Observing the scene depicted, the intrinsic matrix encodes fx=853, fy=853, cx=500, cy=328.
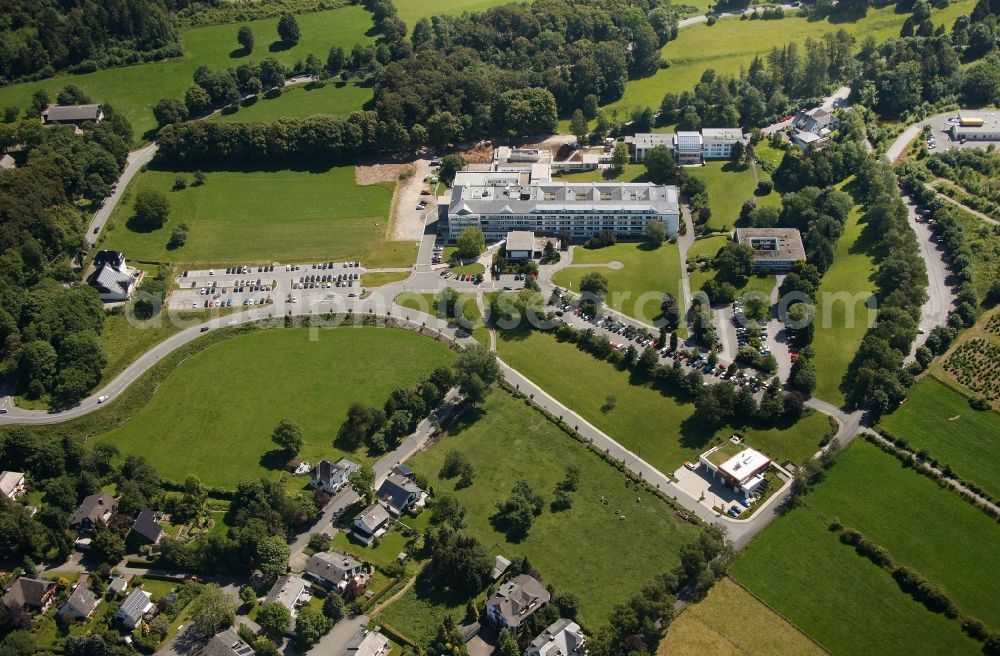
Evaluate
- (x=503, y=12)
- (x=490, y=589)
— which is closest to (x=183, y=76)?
(x=503, y=12)

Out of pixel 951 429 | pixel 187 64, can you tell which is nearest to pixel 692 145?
pixel 951 429

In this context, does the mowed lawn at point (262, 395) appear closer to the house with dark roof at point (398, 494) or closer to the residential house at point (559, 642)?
the house with dark roof at point (398, 494)

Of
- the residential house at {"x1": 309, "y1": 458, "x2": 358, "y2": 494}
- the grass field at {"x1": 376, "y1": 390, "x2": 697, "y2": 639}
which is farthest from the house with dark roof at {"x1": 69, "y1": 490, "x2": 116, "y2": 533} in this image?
the grass field at {"x1": 376, "y1": 390, "x2": 697, "y2": 639}

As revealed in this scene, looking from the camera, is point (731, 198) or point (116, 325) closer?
point (116, 325)

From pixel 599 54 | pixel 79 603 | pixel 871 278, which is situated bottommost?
pixel 79 603

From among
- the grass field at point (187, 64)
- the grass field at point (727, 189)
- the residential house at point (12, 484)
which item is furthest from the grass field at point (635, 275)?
the grass field at point (187, 64)

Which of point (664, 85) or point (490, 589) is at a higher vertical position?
point (664, 85)

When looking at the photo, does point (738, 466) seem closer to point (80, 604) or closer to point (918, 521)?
point (918, 521)

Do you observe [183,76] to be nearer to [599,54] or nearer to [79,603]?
[599,54]
